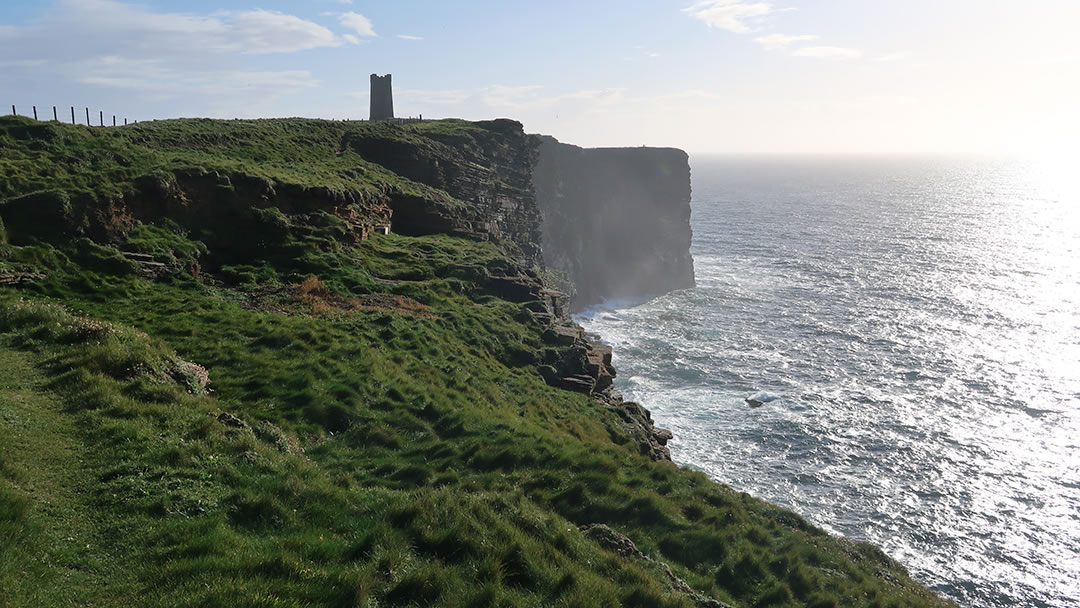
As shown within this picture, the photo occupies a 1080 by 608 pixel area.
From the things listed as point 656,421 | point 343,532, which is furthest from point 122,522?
point 656,421

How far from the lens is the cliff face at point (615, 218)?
9419cm

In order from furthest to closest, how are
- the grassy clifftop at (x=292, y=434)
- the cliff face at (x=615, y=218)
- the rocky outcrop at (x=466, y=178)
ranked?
1. the cliff face at (x=615, y=218)
2. the rocky outcrop at (x=466, y=178)
3. the grassy clifftop at (x=292, y=434)

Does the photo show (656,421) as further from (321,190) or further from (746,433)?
(321,190)

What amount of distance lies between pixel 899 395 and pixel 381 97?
58.2m

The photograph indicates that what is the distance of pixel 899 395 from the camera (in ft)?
170

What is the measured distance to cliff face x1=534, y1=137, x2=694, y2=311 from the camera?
309 feet

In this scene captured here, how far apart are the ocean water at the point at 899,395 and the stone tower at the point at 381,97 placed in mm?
34008

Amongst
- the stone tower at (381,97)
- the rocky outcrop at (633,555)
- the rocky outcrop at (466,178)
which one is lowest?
the rocky outcrop at (633,555)

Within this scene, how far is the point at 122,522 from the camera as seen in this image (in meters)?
9.11

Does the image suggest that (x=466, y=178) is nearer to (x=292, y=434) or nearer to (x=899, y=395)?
(x=899, y=395)

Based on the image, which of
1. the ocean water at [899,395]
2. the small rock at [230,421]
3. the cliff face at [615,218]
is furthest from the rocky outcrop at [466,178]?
the small rock at [230,421]

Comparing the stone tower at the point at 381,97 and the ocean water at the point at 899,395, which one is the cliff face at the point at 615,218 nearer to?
the ocean water at the point at 899,395

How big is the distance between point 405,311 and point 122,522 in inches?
792

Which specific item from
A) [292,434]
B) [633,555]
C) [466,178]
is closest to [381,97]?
[466,178]
